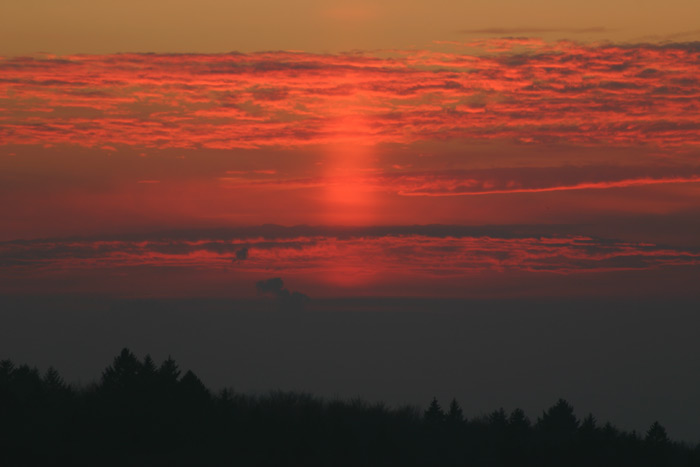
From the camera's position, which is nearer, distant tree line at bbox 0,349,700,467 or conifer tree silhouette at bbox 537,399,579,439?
distant tree line at bbox 0,349,700,467

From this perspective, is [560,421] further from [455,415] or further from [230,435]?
[230,435]

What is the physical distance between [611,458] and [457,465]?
42.9ft

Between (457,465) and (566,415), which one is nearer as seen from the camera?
(457,465)

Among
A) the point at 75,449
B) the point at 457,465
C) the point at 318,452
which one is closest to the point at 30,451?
the point at 75,449

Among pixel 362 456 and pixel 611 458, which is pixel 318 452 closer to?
pixel 362 456

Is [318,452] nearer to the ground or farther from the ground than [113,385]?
nearer to the ground

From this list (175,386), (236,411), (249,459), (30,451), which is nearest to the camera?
(30,451)

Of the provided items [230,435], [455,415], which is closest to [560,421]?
[455,415]

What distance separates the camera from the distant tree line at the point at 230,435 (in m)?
79.7

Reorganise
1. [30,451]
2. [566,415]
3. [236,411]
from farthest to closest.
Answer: [566,415] < [236,411] < [30,451]

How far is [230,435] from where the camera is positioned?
8556 centimetres

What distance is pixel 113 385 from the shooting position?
85.2 m

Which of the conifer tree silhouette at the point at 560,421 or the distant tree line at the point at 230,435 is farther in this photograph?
the conifer tree silhouette at the point at 560,421

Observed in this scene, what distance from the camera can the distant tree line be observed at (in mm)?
79688
